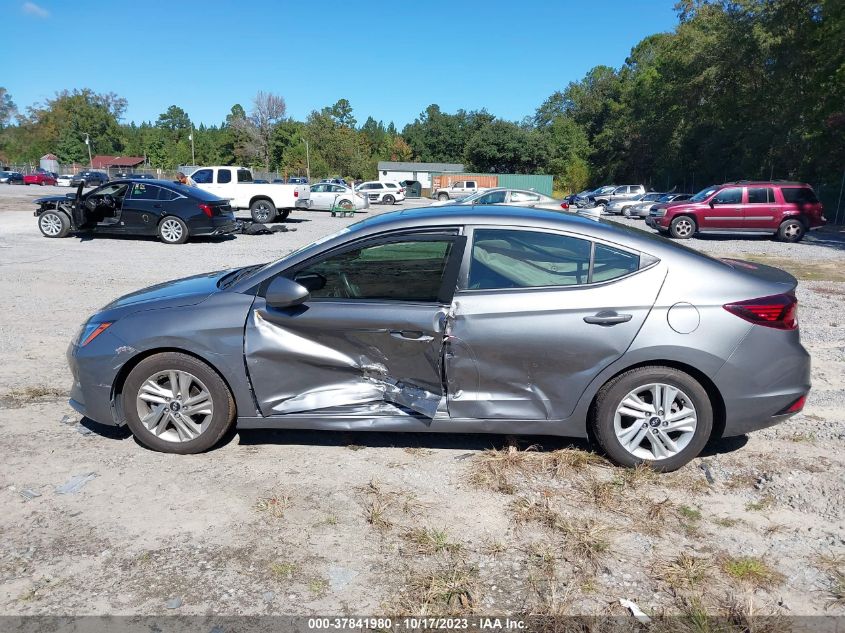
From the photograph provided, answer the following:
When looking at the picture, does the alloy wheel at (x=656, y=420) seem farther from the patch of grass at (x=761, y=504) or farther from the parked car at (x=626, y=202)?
the parked car at (x=626, y=202)

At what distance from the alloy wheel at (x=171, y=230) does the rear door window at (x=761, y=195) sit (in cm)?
1689

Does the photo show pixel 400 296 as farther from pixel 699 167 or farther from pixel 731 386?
pixel 699 167

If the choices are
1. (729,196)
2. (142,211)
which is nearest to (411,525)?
(142,211)

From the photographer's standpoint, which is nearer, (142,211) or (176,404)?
(176,404)

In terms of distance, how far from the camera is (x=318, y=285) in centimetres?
420

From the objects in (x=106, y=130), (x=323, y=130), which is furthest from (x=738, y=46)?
(x=106, y=130)

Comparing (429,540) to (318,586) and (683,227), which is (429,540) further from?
(683,227)

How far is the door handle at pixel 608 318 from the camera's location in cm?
387

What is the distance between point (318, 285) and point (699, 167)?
4552 cm

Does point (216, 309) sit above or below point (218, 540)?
above

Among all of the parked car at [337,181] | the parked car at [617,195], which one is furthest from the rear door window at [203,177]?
the parked car at [617,195]

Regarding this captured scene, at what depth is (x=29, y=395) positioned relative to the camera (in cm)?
538

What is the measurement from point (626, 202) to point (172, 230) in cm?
2779

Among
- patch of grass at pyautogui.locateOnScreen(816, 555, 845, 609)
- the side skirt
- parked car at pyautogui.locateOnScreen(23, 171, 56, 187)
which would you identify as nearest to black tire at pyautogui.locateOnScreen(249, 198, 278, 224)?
→ the side skirt
